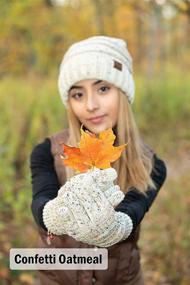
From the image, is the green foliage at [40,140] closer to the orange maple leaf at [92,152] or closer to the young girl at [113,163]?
the young girl at [113,163]

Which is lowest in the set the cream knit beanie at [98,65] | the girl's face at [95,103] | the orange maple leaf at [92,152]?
the orange maple leaf at [92,152]

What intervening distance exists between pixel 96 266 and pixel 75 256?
0.09 metres

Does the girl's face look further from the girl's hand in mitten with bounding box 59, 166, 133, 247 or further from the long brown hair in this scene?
the girl's hand in mitten with bounding box 59, 166, 133, 247

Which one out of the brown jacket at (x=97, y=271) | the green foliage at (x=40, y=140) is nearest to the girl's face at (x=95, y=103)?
the brown jacket at (x=97, y=271)

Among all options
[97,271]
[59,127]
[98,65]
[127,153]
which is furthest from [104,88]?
[59,127]

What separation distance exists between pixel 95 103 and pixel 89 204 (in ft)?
2.39

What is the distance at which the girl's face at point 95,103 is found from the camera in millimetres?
2113

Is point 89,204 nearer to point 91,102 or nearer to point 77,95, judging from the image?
point 91,102

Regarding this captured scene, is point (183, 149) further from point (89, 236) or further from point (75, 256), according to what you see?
point (89, 236)

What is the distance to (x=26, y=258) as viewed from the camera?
2146 millimetres

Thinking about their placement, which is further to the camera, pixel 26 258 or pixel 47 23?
pixel 47 23

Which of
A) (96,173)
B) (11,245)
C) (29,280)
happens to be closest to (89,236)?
(96,173)

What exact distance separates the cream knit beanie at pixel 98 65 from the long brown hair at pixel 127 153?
0.07 metres

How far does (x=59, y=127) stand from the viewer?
605cm
